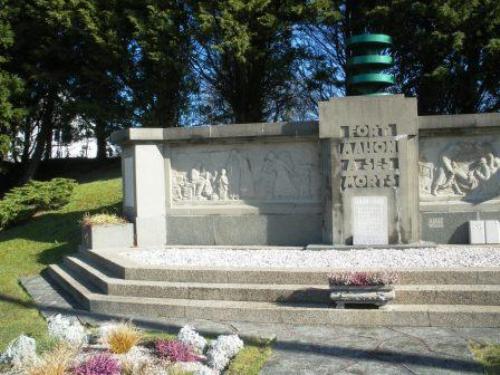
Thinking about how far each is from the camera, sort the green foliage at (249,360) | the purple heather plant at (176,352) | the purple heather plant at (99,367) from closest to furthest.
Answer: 1. the purple heather plant at (99,367)
2. the green foliage at (249,360)
3. the purple heather plant at (176,352)

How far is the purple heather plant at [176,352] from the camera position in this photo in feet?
15.7

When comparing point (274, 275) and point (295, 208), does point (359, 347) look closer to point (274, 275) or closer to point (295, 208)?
point (274, 275)

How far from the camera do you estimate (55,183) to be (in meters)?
17.0

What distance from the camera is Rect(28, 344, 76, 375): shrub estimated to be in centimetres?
412

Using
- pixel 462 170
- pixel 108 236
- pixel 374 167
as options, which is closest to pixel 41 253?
pixel 108 236

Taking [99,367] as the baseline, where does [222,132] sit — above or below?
above

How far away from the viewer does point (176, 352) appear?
482cm

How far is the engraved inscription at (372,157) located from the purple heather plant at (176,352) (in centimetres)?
537

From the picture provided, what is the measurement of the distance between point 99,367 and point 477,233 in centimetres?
752

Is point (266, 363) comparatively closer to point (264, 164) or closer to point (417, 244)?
point (417, 244)

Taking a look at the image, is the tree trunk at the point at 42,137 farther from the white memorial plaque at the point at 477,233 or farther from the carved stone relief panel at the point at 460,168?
the white memorial plaque at the point at 477,233

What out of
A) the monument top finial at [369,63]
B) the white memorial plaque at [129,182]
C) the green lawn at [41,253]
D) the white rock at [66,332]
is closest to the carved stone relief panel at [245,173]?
the white memorial plaque at [129,182]

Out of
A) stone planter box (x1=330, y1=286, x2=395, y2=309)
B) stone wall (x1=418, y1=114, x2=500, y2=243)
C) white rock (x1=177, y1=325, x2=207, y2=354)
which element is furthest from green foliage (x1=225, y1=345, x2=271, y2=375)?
stone wall (x1=418, y1=114, x2=500, y2=243)

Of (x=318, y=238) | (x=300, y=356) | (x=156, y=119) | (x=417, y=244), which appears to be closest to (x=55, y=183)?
(x=156, y=119)
